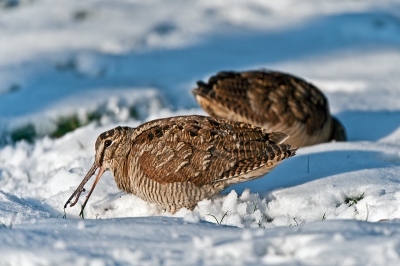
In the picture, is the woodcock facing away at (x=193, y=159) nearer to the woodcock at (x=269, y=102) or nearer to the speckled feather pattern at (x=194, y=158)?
the speckled feather pattern at (x=194, y=158)

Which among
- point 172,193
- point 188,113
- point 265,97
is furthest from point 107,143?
point 188,113

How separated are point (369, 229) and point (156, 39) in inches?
281

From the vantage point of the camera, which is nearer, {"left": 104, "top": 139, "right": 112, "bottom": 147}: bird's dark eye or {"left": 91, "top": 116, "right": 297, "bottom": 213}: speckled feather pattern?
{"left": 91, "top": 116, "right": 297, "bottom": 213}: speckled feather pattern

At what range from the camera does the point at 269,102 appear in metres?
6.71

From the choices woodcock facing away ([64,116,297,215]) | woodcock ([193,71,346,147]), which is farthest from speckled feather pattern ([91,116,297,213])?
A: woodcock ([193,71,346,147])

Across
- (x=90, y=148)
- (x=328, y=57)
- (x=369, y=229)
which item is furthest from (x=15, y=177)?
(x=328, y=57)

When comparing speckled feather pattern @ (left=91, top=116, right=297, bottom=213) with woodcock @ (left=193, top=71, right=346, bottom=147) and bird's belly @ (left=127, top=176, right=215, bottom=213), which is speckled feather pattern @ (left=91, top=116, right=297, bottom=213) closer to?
bird's belly @ (left=127, top=176, right=215, bottom=213)

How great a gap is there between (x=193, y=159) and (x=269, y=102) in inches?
84.3

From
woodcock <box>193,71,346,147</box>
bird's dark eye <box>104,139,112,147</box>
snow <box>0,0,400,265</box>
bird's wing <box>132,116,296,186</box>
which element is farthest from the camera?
woodcock <box>193,71,346,147</box>

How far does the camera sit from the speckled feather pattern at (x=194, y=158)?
4.76 meters

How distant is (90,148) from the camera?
6.62 metres

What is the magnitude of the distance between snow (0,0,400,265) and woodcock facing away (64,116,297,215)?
15cm

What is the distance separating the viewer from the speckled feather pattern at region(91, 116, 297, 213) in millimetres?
4762

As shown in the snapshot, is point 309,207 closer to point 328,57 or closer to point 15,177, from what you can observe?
point 15,177
